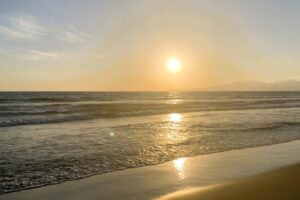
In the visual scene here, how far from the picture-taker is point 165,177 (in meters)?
9.66

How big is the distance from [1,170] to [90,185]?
3.50 metres

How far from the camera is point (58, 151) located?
1387 cm

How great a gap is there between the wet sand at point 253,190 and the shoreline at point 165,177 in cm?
45

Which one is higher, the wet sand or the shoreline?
the wet sand

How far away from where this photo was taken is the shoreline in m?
8.20

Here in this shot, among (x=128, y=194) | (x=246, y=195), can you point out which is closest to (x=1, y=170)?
(x=128, y=194)

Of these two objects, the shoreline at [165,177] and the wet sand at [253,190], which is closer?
the wet sand at [253,190]

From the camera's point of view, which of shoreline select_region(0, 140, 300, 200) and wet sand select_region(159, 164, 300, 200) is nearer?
wet sand select_region(159, 164, 300, 200)

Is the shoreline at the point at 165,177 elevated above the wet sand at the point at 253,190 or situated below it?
below

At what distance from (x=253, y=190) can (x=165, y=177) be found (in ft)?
8.13

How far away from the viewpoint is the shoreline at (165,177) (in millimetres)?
8203

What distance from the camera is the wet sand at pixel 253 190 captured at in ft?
25.0

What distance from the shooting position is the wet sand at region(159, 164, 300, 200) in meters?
7.62

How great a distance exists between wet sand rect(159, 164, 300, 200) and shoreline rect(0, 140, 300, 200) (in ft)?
1.49
